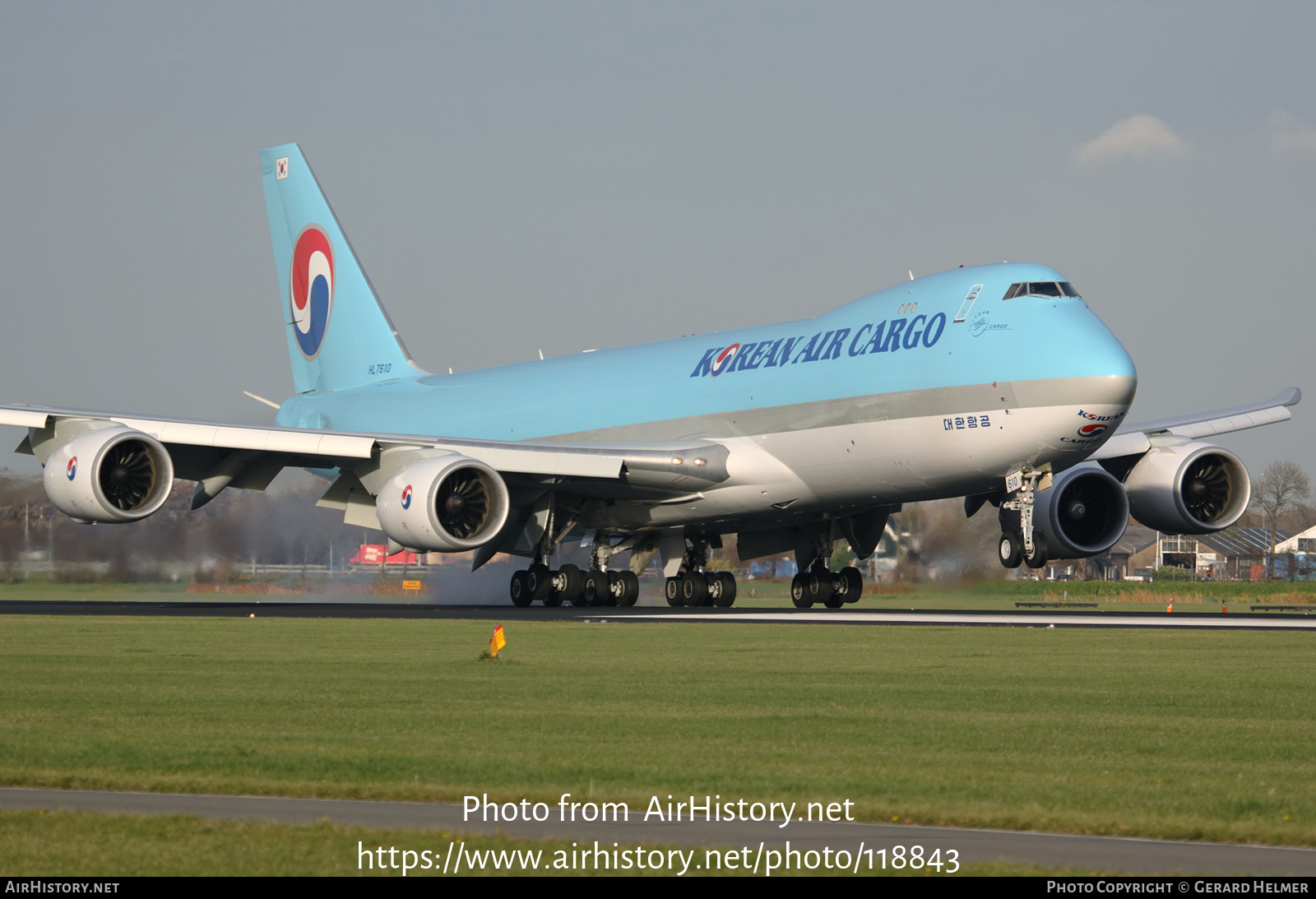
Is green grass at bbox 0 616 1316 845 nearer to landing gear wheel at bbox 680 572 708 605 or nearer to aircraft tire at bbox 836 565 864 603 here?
aircraft tire at bbox 836 565 864 603

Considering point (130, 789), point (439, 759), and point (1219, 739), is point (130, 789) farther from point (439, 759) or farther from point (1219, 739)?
point (1219, 739)

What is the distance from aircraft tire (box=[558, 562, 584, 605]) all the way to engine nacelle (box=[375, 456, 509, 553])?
172 inches

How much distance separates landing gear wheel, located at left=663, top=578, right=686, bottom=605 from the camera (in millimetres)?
38625

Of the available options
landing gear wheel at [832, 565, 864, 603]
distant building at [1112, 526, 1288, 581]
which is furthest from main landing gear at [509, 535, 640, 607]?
distant building at [1112, 526, 1288, 581]

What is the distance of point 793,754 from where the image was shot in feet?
37.1

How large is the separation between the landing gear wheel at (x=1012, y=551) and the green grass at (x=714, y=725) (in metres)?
6.84

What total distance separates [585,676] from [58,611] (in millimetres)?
19584

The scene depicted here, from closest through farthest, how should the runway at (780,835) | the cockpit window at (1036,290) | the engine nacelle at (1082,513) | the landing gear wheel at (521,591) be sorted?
the runway at (780,835), the cockpit window at (1036,290), the engine nacelle at (1082,513), the landing gear wheel at (521,591)

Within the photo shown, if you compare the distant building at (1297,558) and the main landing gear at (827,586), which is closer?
the main landing gear at (827,586)


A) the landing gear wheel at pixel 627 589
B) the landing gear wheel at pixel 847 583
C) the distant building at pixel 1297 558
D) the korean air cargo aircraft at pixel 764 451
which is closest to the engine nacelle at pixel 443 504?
the korean air cargo aircraft at pixel 764 451

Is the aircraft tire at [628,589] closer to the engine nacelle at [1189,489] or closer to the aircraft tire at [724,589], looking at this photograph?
the aircraft tire at [724,589]

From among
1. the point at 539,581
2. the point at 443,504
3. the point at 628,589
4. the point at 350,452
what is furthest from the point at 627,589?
the point at 350,452

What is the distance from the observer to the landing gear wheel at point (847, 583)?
38.3m
